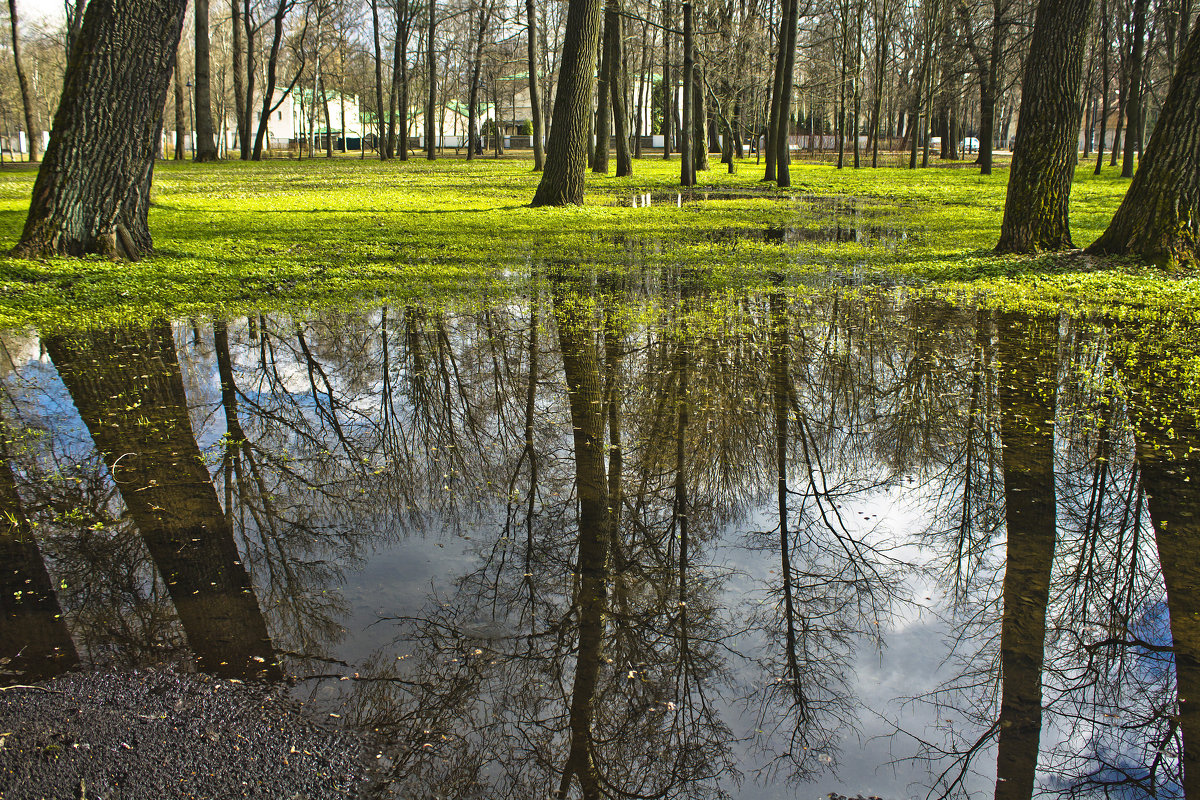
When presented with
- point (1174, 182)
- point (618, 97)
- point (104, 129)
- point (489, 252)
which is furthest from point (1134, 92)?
point (104, 129)

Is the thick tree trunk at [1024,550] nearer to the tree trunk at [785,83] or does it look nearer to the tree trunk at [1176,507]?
the tree trunk at [1176,507]

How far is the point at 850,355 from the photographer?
21.0ft

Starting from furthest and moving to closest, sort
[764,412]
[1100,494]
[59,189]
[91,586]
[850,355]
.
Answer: [59,189]
[850,355]
[764,412]
[1100,494]
[91,586]

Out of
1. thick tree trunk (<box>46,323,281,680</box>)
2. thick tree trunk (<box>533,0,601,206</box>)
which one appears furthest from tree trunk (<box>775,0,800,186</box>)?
thick tree trunk (<box>46,323,281,680</box>)

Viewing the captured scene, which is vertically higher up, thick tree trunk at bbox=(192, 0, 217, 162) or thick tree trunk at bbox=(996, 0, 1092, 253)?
thick tree trunk at bbox=(192, 0, 217, 162)

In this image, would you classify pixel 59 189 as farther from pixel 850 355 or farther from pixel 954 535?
pixel 954 535

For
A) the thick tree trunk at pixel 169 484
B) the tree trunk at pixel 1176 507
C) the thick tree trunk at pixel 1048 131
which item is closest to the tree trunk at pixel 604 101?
the thick tree trunk at pixel 1048 131

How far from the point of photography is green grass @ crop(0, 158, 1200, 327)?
8.42m

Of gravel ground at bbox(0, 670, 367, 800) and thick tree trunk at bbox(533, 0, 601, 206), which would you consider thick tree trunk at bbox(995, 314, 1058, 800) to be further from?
thick tree trunk at bbox(533, 0, 601, 206)

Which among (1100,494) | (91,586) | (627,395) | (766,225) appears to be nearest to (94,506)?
(91,586)

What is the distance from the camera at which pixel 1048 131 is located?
1027 centimetres

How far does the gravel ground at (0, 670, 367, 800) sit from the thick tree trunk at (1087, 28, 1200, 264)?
10575 millimetres

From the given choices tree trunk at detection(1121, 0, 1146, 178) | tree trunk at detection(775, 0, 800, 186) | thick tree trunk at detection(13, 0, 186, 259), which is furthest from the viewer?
tree trunk at detection(1121, 0, 1146, 178)

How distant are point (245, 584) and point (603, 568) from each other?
1.46 m
